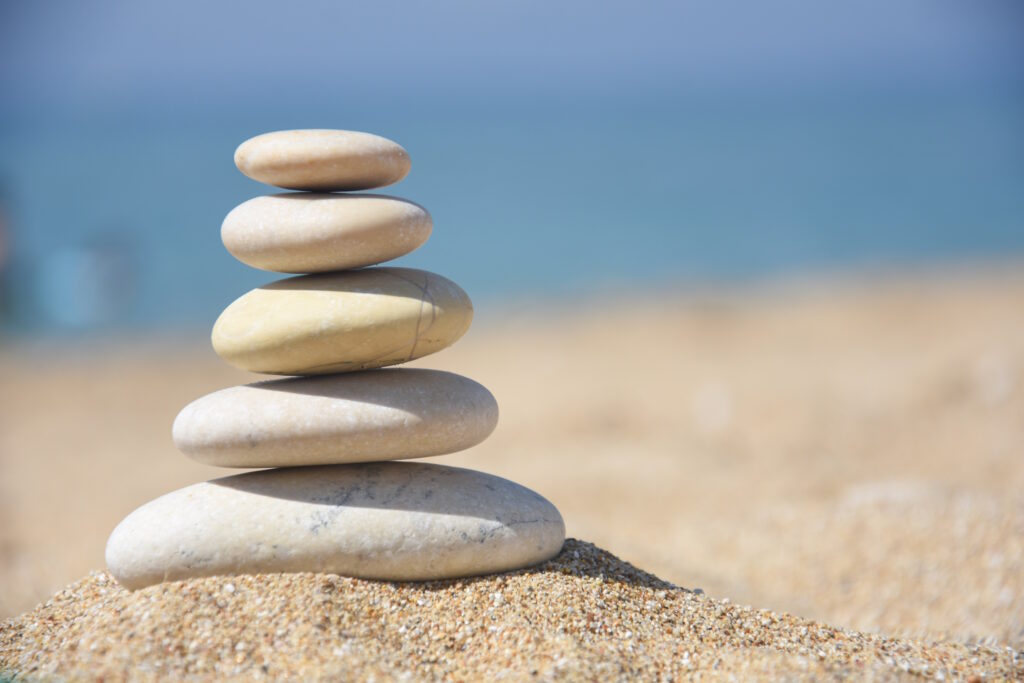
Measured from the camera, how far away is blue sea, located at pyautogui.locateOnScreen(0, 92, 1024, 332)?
2403 centimetres

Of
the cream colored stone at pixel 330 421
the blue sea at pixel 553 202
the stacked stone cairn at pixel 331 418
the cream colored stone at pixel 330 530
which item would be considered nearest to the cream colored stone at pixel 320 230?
the stacked stone cairn at pixel 331 418

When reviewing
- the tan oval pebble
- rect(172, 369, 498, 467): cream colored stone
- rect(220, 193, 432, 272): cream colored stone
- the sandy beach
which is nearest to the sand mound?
the sandy beach

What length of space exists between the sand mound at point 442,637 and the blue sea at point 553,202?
17.6m

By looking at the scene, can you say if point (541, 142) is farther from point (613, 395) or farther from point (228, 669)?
point (228, 669)

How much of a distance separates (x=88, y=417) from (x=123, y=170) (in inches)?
923

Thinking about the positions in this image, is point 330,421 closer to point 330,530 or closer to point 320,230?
point 330,530

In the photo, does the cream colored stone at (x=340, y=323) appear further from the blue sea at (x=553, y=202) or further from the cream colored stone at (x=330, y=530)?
the blue sea at (x=553, y=202)

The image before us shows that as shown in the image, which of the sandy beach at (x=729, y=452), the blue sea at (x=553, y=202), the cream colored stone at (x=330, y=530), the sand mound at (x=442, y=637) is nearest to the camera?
the sand mound at (x=442, y=637)

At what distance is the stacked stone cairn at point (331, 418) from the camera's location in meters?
→ 3.81

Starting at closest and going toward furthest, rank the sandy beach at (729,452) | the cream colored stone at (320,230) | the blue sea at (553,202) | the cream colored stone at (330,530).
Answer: the cream colored stone at (330,530)
the cream colored stone at (320,230)
the sandy beach at (729,452)
the blue sea at (553,202)

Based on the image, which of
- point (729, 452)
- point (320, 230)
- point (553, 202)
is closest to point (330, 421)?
point (320, 230)

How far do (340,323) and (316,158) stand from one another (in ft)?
2.36

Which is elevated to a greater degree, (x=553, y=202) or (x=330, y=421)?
(x=553, y=202)

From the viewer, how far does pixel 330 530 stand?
380 cm
